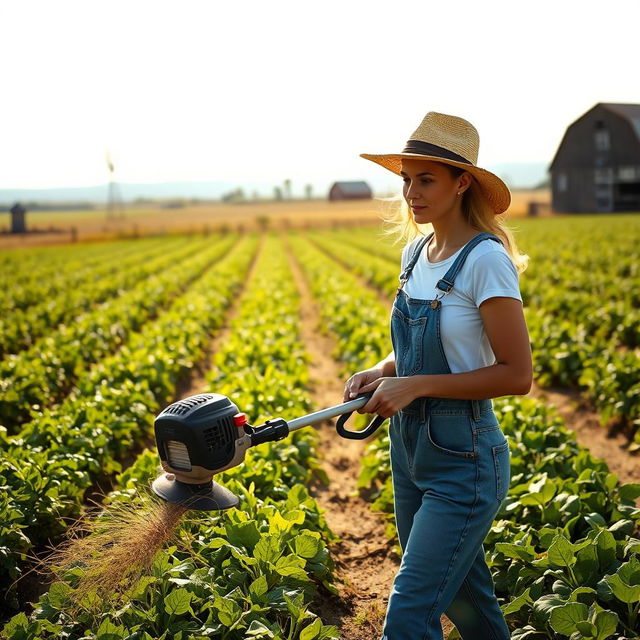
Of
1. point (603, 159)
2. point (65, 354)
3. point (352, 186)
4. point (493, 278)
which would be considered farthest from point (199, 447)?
point (352, 186)

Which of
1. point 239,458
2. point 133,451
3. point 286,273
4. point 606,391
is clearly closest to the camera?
point 239,458

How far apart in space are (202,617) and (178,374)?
5.86 m

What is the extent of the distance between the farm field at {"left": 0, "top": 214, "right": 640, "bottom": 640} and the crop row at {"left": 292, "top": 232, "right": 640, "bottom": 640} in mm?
11

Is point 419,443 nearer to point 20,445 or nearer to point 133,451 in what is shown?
point 20,445

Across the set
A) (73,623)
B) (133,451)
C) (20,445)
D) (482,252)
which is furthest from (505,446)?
(133,451)

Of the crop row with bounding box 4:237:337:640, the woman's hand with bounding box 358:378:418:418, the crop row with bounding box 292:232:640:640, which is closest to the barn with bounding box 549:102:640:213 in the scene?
the crop row with bounding box 292:232:640:640

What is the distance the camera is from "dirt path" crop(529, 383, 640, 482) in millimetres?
5945

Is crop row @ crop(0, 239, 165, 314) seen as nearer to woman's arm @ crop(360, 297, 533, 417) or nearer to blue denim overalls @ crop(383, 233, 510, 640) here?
blue denim overalls @ crop(383, 233, 510, 640)

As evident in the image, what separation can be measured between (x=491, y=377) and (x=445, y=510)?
0.46m

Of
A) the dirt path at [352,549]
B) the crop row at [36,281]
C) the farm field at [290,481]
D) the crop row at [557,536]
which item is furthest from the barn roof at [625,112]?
the crop row at [557,536]

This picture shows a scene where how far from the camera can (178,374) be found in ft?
28.6

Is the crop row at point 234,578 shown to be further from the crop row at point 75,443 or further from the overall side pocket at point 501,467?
the overall side pocket at point 501,467

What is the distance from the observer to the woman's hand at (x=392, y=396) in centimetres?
Answer: 231

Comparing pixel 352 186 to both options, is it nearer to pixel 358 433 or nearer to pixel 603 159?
pixel 603 159
